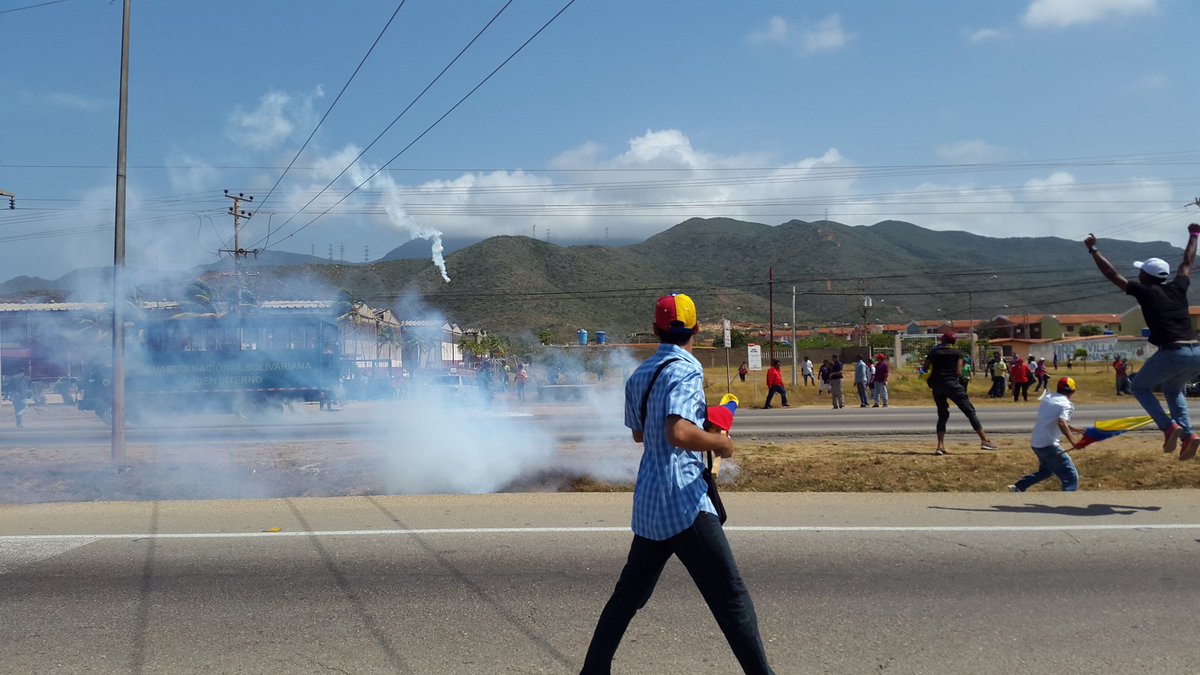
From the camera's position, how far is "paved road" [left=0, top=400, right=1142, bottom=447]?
1738 centimetres

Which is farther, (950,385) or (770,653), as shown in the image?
(950,385)

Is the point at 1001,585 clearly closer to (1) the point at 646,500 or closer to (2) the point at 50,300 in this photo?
(1) the point at 646,500

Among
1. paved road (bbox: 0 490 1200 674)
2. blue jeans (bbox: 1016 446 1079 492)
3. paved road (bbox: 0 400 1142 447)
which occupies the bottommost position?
paved road (bbox: 0 400 1142 447)

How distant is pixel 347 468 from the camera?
41.6 feet

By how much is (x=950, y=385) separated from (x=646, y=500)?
9870mm

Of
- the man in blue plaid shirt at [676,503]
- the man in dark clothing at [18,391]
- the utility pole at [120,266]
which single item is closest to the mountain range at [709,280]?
the man in dark clothing at [18,391]

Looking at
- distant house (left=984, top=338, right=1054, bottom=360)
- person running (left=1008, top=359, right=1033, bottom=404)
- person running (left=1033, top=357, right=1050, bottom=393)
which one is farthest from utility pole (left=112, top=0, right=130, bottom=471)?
distant house (left=984, top=338, right=1054, bottom=360)

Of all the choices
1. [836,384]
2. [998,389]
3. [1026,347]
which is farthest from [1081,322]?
[836,384]

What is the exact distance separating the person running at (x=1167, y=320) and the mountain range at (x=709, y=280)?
20802 millimetres

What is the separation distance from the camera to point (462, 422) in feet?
46.9

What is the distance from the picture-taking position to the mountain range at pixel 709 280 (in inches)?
2053

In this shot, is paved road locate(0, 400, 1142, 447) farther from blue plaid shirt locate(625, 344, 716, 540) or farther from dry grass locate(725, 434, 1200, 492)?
blue plaid shirt locate(625, 344, 716, 540)

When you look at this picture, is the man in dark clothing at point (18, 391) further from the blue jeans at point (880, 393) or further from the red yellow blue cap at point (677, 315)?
the red yellow blue cap at point (677, 315)

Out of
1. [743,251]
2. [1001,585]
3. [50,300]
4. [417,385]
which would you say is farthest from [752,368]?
[743,251]
